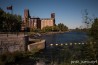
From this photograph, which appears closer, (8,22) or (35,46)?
(35,46)

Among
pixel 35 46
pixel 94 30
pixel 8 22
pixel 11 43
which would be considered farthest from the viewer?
pixel 8 22

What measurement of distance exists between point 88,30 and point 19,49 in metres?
27.2

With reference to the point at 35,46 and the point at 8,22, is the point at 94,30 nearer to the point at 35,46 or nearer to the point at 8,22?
the point at 35,46

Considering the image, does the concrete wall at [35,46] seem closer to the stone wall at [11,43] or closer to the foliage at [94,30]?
the stone wall at [11,43]

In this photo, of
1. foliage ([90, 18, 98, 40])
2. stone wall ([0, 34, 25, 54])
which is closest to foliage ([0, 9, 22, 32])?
stone wall ([0, 34, 25, 54])

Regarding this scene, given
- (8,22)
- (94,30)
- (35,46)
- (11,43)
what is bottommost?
(35,46)

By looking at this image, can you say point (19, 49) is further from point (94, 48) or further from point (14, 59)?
point (94, 48)

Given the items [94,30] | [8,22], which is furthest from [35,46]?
[8,22]

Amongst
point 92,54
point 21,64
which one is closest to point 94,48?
point 92,54

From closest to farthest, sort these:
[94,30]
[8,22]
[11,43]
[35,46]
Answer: [94,30]
[11,43]
[35,46]
[8,22]

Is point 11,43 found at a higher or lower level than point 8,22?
lower

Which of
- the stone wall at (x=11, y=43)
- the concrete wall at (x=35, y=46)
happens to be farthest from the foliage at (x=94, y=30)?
the concrete wall at (x=35, y=46)

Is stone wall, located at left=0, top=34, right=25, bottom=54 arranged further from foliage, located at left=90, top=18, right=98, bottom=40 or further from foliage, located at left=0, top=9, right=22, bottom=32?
foliage, located at left=0, top=9, right=22, bottom=32

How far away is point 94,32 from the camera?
9.49m
